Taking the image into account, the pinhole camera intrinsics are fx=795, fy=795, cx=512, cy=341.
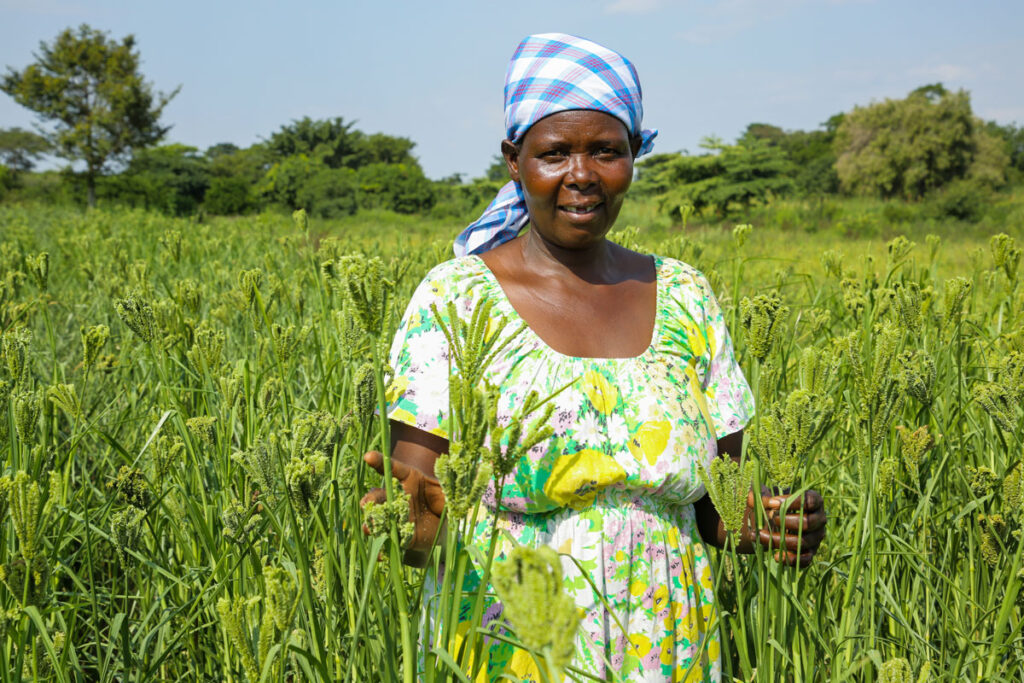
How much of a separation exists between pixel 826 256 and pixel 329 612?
2422 millimetres

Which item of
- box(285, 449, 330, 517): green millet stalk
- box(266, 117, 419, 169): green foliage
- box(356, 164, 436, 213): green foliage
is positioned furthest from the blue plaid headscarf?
box(266, 117, 419, 169): green foliage

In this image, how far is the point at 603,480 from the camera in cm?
134

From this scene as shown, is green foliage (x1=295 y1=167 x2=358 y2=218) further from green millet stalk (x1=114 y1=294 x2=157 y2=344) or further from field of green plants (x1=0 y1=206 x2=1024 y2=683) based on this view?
green millet stalk (x1=114 y1=294 x2=157 y2=344)

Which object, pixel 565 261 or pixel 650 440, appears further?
pixel 565 261

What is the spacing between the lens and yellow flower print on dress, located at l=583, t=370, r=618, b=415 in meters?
1.39

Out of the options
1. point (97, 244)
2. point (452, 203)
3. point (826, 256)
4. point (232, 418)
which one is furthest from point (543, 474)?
point (452, 203)

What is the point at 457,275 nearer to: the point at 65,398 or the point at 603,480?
the point at 603,480

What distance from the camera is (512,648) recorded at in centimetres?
135

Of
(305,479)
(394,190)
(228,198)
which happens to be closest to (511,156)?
(305,479)

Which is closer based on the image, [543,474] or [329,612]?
[329,612]

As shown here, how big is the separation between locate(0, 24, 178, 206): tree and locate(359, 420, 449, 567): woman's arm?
3128 cm

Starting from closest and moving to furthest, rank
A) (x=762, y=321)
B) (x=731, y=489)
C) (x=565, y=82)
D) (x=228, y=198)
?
(x=731, y=489) → (x=762, y=321) → (x=565, y=82) → (x=228, y=198)

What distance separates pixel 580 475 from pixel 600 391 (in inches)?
6.2

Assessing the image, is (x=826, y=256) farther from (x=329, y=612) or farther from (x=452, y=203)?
(x=452, y=203)
